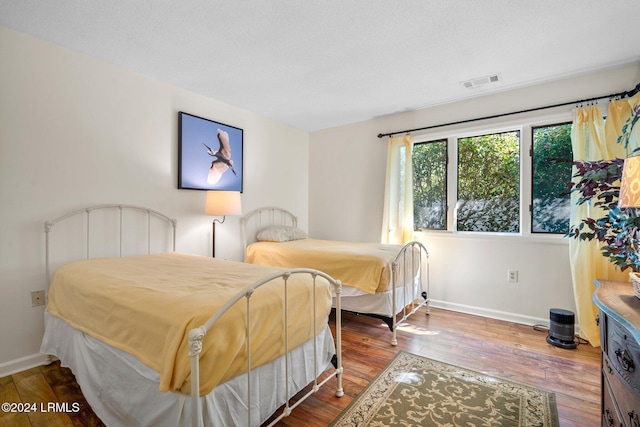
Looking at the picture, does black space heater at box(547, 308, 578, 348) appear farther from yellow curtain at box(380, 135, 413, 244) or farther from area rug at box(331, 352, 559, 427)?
yellow curtain at box(380, 135, 413, 244)

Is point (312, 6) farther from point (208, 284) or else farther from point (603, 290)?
point (603, 290)

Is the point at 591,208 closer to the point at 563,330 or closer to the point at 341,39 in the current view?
the point at 563,330

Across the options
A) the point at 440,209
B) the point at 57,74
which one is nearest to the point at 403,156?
the point at 440,209

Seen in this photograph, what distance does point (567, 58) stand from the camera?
2523mm

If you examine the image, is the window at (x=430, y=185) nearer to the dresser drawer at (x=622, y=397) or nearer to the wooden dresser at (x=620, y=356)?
the wooden dresser at (x=620, y=356)

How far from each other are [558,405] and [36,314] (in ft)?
11.8

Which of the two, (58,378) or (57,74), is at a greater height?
(57,74)

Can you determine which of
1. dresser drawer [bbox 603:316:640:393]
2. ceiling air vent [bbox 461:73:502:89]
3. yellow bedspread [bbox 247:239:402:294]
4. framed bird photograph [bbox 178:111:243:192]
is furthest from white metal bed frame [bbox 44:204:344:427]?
ceiling air vent [bbox 461:73:502:89]

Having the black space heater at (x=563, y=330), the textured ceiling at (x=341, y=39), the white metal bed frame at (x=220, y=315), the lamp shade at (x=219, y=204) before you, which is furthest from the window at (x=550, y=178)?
the lamp shade at (x=219, y=204)

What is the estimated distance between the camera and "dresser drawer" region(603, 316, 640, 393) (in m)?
0.97

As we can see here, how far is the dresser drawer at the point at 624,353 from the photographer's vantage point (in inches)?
38.1

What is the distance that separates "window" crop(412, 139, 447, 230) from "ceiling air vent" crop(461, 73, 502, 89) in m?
0.73

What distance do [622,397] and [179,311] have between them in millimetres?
1714

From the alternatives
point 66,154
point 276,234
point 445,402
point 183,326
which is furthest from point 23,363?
point 445,402
